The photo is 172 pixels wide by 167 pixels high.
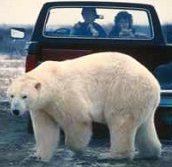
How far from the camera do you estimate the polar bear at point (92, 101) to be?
9328mm

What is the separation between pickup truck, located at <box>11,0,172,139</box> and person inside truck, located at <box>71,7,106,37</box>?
0.02 meters

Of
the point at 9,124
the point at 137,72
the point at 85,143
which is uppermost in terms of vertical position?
the point at 137,72

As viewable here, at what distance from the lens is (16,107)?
9055 mm

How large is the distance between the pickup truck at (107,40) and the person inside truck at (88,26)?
19 mm

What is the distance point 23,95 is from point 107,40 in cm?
271

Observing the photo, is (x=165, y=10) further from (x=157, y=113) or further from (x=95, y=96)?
(x=95, y=96)

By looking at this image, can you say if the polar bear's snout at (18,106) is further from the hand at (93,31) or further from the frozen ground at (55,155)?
the hand at (93,31)

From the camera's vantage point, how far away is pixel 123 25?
39.9ft

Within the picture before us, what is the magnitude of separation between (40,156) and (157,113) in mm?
1737

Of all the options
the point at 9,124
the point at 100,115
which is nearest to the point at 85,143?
the point at 100,115

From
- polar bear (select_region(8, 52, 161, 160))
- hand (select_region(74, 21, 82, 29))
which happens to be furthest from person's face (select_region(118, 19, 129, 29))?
polar bear (select_region(8, 52, 161, 160))

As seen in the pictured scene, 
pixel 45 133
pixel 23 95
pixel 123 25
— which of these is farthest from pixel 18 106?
pixel 123 25

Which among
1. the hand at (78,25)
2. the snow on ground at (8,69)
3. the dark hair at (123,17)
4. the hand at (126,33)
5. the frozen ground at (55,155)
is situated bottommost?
the snow on ground at (8,69)

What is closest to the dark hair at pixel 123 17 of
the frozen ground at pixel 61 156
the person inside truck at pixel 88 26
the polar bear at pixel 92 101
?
the person inside truck at pixel 88 26
